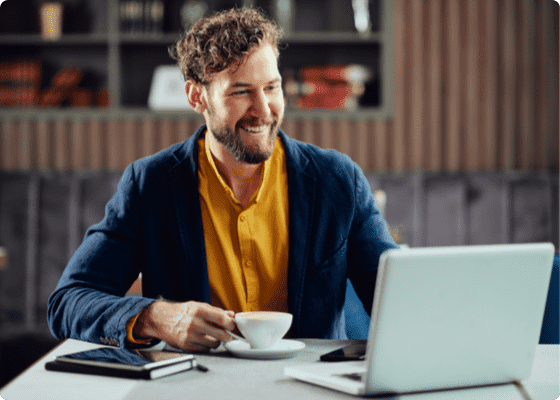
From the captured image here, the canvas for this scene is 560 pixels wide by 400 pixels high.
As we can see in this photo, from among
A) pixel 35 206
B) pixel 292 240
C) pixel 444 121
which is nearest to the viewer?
pixel 292 240

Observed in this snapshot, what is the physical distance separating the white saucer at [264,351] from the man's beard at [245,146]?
1.76 feet

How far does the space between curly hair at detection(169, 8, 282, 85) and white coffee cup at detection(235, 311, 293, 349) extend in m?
0.67

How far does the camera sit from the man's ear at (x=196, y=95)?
157 cm

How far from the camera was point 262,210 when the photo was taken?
1.49 m

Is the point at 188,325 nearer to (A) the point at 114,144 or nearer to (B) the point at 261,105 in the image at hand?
(B) the point at 261,105

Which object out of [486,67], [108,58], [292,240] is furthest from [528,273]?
[108,58]

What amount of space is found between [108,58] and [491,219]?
268 cm

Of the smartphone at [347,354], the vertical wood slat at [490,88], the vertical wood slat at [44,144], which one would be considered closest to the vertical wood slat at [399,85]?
the vertical wood slat at [490,88]

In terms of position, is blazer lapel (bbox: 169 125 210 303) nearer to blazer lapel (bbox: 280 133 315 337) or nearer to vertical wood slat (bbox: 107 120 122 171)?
blazer lapel (bbox: 280 133 315 337)

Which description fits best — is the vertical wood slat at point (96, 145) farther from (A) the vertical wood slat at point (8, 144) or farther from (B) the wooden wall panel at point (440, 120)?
(A) the vertical wood slat at point (8, 144)

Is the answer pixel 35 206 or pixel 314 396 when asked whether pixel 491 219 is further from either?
pixel 314 396

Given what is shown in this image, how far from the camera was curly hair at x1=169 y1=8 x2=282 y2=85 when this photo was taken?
1431 mm

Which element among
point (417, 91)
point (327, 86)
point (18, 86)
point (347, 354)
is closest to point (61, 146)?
point (18, 86)

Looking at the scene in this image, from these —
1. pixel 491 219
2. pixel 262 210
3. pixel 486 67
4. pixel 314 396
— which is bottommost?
pixel 491 219
